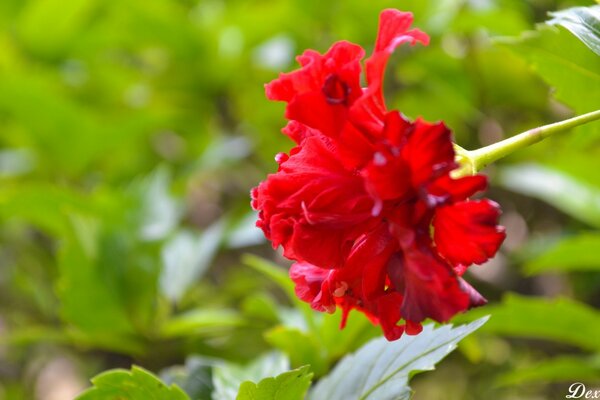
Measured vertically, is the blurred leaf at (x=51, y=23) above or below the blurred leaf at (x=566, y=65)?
below

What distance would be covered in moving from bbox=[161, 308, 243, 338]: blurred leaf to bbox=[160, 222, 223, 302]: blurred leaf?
0.09m

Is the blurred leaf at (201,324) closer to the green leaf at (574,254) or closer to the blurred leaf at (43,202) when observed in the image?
the blurred leaf at (43,202)

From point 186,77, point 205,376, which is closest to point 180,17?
point 186,77

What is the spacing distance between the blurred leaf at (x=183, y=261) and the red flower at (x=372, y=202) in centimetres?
53

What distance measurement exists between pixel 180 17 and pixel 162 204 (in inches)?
19.9

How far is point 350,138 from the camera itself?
490 mm

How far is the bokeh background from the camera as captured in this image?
957 millimetres

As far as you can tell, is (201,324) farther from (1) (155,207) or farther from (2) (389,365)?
(2) (389,365)

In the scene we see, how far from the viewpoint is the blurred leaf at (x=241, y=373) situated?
0.67 m

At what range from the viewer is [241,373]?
75cm

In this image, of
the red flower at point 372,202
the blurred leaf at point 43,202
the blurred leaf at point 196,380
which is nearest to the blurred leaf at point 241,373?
the blurred leaf at point 196,380

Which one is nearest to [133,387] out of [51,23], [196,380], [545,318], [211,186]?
[196,380]

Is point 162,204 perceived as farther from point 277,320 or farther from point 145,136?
point 145,136

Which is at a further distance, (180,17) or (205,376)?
(180,17)
